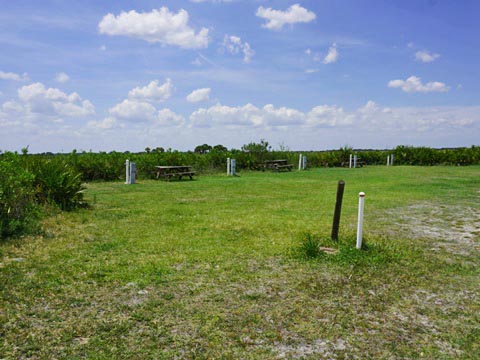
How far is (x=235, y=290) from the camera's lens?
15.5ft

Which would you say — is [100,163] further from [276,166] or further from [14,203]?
[276,166]

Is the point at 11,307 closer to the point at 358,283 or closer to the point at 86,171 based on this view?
the point at 358,283

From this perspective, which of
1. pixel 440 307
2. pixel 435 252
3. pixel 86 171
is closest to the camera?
pixel 440 307

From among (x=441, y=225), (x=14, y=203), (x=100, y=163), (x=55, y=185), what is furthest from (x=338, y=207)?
(x=100, y=163)

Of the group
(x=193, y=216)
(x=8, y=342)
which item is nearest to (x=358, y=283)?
(x=8, y=342)

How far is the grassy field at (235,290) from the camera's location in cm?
351

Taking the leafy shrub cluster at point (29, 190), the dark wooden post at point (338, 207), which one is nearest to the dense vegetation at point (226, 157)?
the leafy shrub cluster at point (29, 190)

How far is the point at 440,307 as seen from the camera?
14.5 ft

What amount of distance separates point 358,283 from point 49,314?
3611 millimetres

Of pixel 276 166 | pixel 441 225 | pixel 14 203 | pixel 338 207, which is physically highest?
pixel 276 166

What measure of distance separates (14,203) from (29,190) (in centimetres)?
110

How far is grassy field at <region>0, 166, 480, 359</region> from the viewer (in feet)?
11.5

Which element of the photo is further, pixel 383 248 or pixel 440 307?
pixel 383 248

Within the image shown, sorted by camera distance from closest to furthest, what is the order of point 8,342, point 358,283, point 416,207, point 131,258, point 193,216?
point 8,342 < point 358,283 < point 131,258 < point 193,216 < point 416,207
